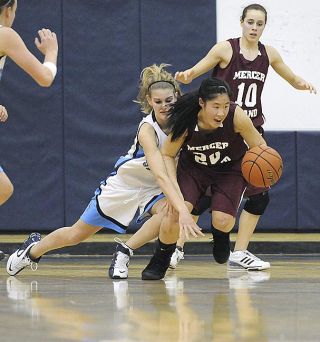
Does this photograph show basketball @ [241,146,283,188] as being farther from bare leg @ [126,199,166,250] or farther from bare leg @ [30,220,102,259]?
bare leg @ [30,220,102,259]

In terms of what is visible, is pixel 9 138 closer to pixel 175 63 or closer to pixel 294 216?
pixel 175 63

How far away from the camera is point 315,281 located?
7.14m

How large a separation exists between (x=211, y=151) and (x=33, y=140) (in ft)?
16.4

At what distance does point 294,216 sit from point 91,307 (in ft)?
21.5

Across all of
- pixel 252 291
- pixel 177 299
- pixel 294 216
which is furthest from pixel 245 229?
pixel 294 216

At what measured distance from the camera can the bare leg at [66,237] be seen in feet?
24.9

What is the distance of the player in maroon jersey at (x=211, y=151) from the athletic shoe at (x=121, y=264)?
0.15 meters

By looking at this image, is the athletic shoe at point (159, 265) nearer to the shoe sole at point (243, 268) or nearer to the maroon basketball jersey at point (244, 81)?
the shoe sole at point (243, 268)

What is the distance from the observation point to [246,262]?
8.25 metres

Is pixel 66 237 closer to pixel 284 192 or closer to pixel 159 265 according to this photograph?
pixel 159 265

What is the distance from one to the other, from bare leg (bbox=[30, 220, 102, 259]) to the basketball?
1.15 m

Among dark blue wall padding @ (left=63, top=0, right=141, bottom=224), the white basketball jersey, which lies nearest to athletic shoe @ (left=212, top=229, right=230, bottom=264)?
the white basketball jersey

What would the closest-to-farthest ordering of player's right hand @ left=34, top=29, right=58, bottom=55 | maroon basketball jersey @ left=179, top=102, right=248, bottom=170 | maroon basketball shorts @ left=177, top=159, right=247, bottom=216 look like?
player's right hand @ left=34, top=29, right=58, bottom=55 → maroon basketball jersey @ left=179, top=102, right=248, bottom=170 → maroon basketball shorts @ left=177, top=159, right=247, bottom=216

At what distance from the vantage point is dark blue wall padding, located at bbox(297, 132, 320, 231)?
11.9 meters
